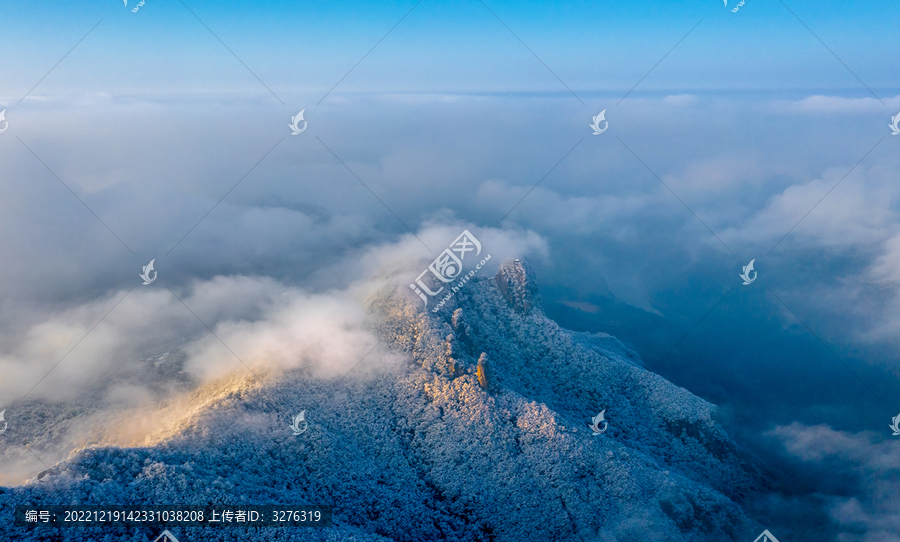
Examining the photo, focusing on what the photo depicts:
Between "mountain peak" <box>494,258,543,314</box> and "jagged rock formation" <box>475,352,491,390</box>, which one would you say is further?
"mountain peak" <box>494,258,543,314</box>

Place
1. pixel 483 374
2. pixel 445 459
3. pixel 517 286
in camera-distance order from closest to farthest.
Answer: pixel 445 459
pixel 483 374
pixel 517 286

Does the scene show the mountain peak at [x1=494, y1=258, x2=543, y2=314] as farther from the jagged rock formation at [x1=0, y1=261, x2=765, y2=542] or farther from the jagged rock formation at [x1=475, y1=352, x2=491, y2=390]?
the jagged rock formation at [x1=475, y1=352, x2=491, y2=390]

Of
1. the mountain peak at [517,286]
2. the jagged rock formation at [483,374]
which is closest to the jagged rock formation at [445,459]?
the jagged rock formation at [483,374]

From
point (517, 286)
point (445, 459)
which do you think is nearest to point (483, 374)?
point (445, 459)

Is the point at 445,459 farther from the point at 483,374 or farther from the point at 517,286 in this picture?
the point at 517,286

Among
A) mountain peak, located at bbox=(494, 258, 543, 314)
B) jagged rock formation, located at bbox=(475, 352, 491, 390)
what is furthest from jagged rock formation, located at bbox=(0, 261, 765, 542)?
mountain peak, located at bbox=(494, 258, 543, 314)

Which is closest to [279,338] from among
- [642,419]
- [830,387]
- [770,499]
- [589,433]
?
[589,433]

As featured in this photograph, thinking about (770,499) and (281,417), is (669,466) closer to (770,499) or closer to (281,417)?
(770,499)

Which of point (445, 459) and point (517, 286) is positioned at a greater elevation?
point (517, 286)

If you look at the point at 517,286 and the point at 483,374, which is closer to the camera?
the point at 483,374
